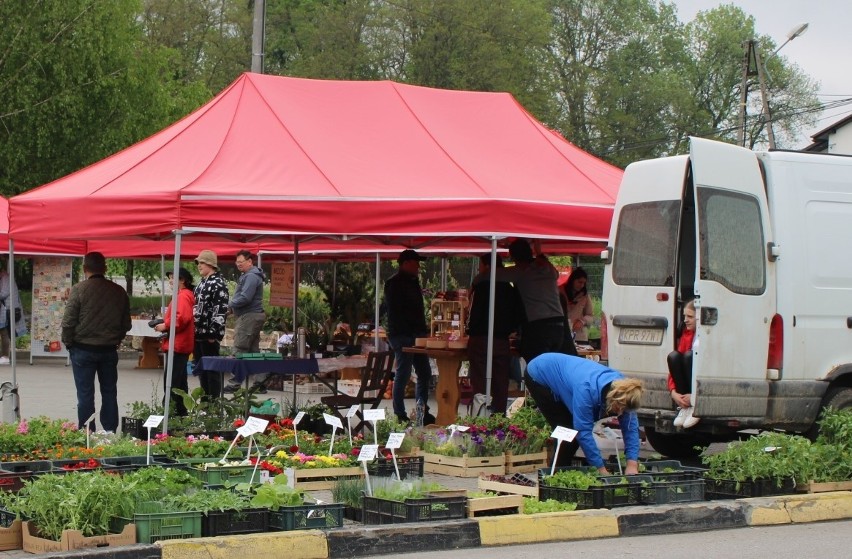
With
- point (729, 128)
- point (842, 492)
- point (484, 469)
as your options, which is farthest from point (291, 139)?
point (729, 128)

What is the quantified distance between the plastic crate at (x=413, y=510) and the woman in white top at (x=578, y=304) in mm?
9082

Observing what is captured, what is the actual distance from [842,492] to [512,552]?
327 centimetres

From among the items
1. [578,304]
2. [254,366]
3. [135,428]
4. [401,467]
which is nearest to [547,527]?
[401,467]

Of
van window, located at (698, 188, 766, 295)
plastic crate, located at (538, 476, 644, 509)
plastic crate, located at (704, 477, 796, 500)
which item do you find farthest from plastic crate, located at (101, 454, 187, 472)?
van window, located at (698, 188, 766, 295)

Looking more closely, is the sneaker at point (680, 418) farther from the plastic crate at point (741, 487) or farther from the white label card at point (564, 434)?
the white label card at point (564, 434)

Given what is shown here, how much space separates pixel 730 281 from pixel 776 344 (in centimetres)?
76

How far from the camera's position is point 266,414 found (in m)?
13.2

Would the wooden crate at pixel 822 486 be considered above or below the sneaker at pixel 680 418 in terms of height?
below

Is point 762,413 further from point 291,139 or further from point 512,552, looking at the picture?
point 291,139

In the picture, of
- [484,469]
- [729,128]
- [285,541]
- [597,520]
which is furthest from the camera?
[729,128]

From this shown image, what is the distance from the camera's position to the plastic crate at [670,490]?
9.30m

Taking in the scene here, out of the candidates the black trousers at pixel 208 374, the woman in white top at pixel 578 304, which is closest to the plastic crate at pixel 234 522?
the black trousers at pixel 208 374

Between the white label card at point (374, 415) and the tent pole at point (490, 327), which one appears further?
the tent pole at point (490, 327)

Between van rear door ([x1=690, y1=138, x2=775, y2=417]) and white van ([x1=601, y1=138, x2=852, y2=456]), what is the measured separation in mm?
11
